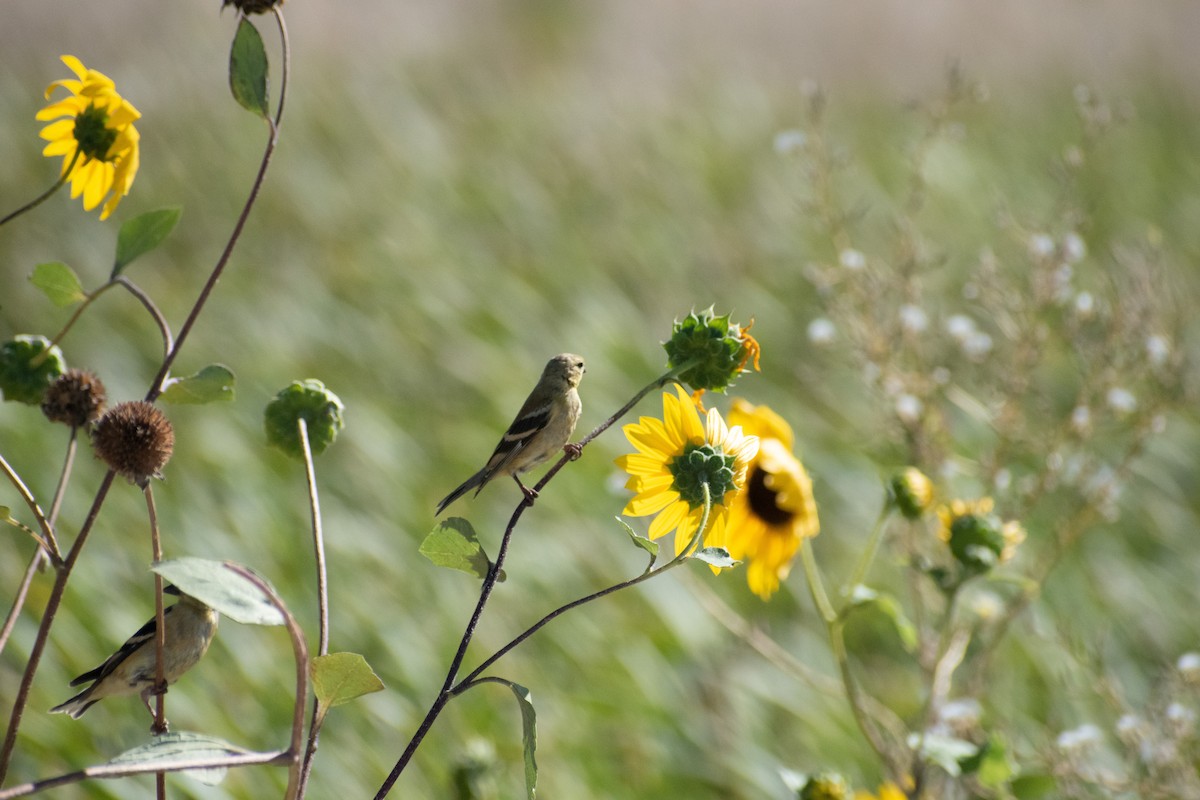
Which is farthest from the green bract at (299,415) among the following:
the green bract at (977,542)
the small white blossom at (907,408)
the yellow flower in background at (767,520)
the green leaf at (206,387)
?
the small white blossom at (907,408)

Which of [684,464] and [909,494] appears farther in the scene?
[909,494]

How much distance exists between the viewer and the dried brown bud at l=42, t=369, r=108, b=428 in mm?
622

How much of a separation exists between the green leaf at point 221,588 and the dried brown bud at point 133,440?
9 centimetres

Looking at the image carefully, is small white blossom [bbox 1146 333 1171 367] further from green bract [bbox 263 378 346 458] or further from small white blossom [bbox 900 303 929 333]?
green bract [bbox 263 378 346 458]

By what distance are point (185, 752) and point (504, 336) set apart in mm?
2179

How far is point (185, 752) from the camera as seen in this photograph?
0.51 m

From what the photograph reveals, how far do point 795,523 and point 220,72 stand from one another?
10.0ft

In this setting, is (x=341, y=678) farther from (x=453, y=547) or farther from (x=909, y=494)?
(x=909, y=494)

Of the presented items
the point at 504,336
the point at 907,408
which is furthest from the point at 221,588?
the point at 504,336

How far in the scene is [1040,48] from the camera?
545 centimetres

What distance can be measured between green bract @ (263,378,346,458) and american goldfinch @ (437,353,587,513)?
0.09 metres

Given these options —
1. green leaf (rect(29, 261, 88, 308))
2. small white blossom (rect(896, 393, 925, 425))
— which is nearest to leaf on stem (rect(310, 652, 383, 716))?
green leaf (rect(29, 261, 88, 308))

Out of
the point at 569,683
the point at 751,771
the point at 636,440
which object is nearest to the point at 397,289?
the point at 569,683

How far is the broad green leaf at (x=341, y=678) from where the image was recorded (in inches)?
20.7
